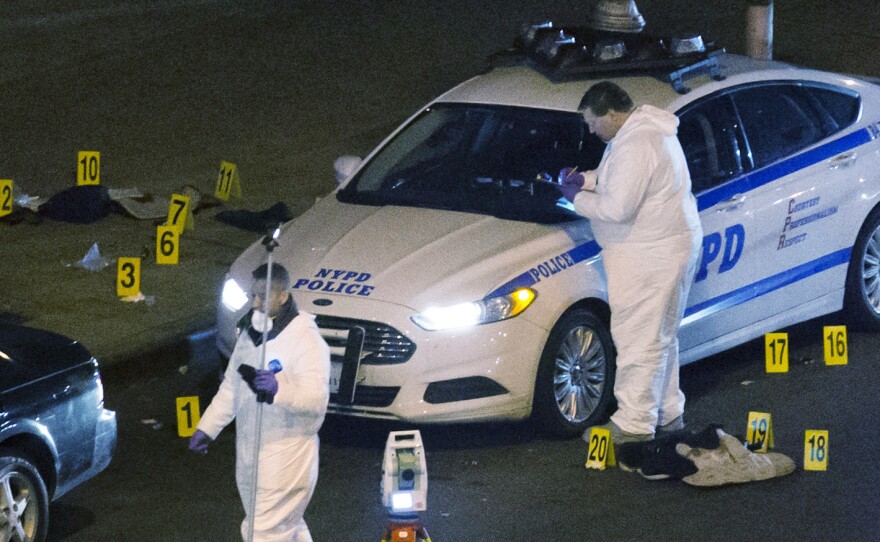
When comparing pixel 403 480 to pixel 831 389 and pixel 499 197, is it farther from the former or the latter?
pixel 831 389

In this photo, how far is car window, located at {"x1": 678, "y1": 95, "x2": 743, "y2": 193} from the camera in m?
8.70

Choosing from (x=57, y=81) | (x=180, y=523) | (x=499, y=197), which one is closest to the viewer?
(x=180, y=523)

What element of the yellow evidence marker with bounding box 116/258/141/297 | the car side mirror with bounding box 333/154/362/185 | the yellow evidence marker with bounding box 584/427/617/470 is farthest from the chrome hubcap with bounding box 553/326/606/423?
the yellow evidence marker with bounding box 116/258/141/297

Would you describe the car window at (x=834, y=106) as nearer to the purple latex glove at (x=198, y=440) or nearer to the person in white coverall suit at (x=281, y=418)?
the person in white coverall suit at (x=281, y=418)

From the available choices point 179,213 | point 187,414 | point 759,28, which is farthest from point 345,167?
point 759,28

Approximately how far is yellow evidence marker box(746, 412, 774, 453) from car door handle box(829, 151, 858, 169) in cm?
208

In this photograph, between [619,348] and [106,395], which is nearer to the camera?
[619,348]

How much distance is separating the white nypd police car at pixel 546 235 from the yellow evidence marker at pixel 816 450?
1134 mm

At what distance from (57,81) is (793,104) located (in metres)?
8.93

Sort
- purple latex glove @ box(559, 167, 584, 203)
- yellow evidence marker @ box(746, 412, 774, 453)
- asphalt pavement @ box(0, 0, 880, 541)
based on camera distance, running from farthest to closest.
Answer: purple latex glove @ box(559, 167, 584, 203)
yellow evidence marker @ box(746, 412, 774, 453)
asphalt pavement @ box(0, 0, 880, 541)

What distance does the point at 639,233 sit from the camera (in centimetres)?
789

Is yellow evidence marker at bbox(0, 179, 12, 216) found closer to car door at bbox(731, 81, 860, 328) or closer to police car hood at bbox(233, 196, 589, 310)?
police car hood at bbox(233, 196, 589, 310)

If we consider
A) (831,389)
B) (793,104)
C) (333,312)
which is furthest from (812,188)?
(333,312)

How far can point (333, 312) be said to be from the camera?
25.6ft
